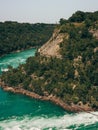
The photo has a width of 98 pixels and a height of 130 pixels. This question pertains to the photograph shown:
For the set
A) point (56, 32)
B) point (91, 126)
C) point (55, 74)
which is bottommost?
point (91, 126)

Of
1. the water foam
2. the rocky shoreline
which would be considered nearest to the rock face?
the rocky shoreline

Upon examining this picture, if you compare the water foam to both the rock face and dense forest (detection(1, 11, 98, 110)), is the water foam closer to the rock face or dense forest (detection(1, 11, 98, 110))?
dense forest (detection(1, 11, 98, 110))

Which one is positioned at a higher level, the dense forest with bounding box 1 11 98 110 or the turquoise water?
the dense forest with bounding box 1 11 98 110

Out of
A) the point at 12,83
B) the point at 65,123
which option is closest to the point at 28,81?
the point at 12,83

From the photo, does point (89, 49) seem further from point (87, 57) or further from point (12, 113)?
point (12, 113)

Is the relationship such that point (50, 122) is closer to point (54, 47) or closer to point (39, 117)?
point (39, 117)

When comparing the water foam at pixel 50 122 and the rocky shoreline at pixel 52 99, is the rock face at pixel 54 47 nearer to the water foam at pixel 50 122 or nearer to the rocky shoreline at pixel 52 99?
the rocky shoreline at pixel 52 99

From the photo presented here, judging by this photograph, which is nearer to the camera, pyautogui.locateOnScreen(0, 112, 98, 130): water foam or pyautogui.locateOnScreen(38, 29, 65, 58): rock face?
pyautogui.locateOnScreen(0, 112, 98, 130): water foam
